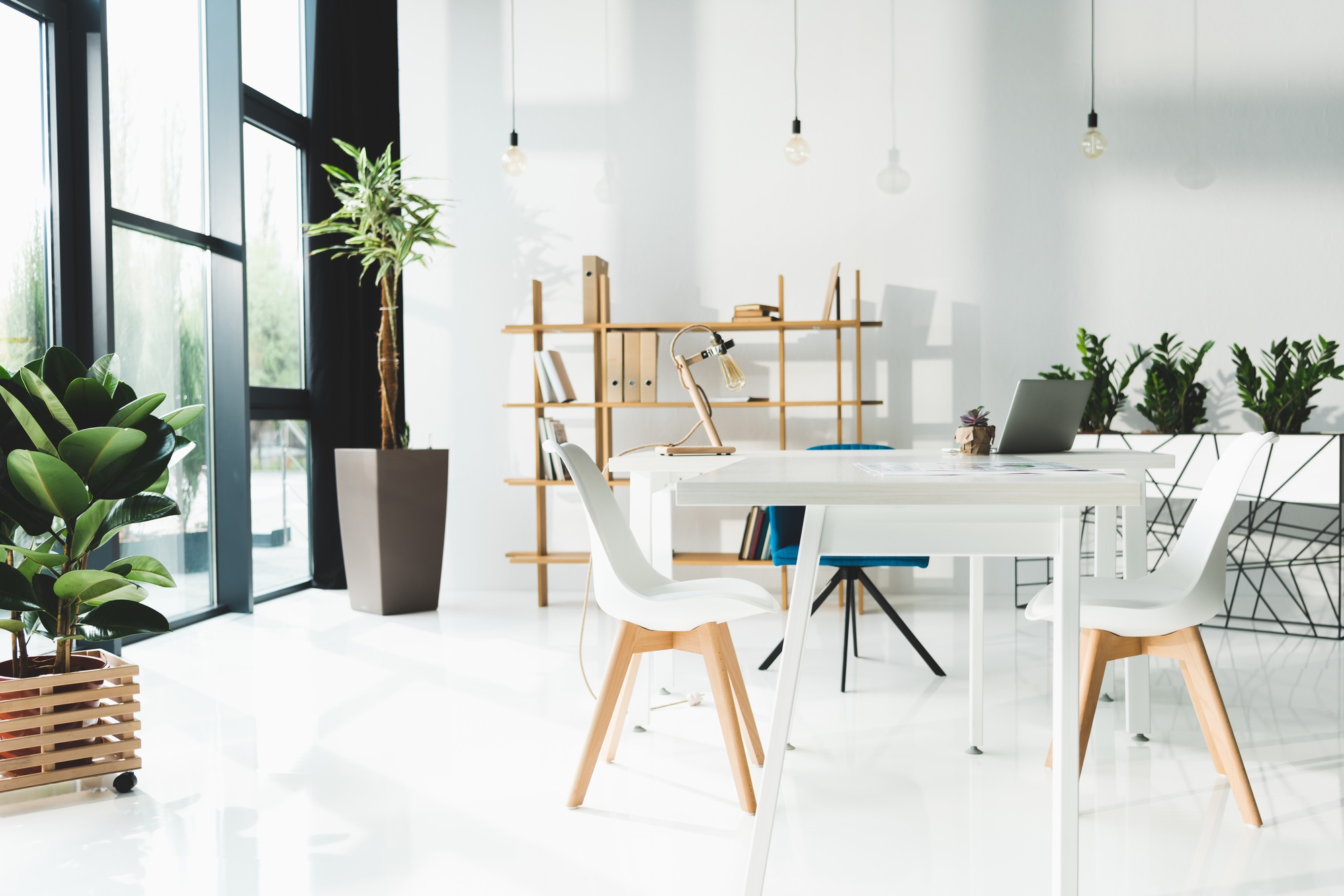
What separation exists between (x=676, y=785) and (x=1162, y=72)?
162 inches

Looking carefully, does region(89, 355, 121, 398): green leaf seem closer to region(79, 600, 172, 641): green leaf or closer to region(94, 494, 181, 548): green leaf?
region(94, 494, 181, 548): green leaf

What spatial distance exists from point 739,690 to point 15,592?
1616mm

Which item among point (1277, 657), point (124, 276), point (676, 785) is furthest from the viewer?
point (124, 276)

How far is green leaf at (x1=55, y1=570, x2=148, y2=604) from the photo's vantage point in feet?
6.99

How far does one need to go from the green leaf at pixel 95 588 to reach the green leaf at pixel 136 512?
108 millimetres

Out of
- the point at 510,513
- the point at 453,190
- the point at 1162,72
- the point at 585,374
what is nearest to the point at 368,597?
the point at 510,513

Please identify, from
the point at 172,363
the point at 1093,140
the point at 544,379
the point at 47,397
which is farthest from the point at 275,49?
the point at 1093,140

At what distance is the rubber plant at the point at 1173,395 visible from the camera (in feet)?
13.2

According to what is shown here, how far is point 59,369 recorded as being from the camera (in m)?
2.20

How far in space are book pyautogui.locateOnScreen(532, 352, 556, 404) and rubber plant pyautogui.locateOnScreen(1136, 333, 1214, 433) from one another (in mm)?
2574

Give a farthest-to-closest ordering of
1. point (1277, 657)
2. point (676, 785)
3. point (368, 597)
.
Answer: point (368, 597), point (1277, 657), point (676, 785)

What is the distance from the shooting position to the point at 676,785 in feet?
7.13

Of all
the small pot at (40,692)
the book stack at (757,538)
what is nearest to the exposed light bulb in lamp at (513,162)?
the book stack at (757,538)

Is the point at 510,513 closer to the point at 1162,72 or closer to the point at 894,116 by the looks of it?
the point at 894,116
